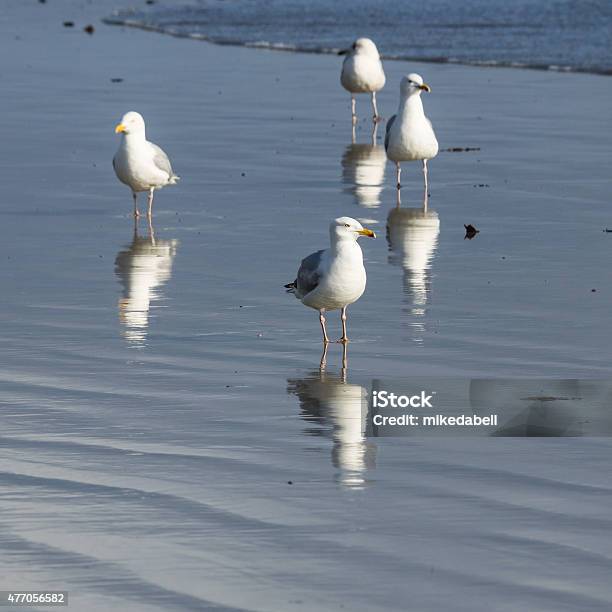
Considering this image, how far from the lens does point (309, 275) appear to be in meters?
10.5

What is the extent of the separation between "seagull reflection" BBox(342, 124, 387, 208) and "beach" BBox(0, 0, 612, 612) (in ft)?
0.20

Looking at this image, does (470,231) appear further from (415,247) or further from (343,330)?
(343,330)

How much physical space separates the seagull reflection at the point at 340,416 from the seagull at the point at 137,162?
5995 mm

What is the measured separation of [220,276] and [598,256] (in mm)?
3240

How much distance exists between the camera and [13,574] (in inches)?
249

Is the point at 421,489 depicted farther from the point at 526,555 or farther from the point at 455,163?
the point at 455,163

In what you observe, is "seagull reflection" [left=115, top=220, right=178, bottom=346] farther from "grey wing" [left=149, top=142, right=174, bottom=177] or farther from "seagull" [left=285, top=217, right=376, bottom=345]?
"seagull" [left=285, top=217, right=376, bottom=345]

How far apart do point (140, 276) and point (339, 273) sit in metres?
3.19

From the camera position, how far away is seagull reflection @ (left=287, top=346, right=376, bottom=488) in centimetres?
789

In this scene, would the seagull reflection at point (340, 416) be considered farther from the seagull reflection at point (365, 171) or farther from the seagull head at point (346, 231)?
the seagull reflection at point (365, 171)

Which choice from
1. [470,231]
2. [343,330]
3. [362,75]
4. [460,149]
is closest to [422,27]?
[362,75]

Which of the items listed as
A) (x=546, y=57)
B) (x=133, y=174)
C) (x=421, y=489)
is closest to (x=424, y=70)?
(x=546, y=57)

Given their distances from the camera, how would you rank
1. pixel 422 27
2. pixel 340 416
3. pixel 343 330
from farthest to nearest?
pixel 422 27, pixel 343 330, pixel 340 416

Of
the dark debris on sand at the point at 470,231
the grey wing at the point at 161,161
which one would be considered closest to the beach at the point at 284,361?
the dark debris on sand at the point at 470,231
